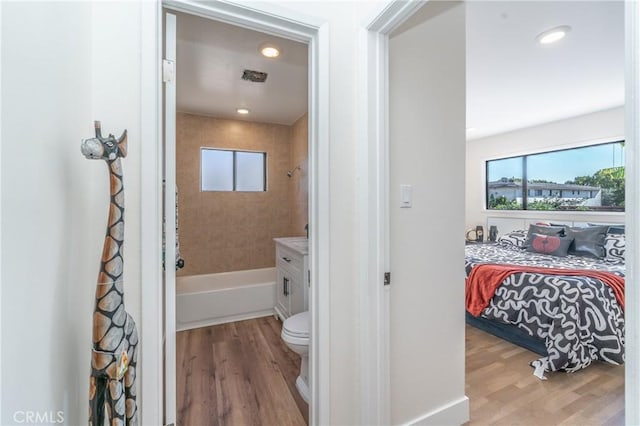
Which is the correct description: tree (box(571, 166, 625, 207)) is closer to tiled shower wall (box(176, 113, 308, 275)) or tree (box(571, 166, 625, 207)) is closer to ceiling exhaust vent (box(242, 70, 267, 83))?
tiled shower wall (box(176, 113, 308, 275))

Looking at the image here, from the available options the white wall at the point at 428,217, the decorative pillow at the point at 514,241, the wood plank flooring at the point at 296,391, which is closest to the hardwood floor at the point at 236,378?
the wood plank flooring at the point at 296,391

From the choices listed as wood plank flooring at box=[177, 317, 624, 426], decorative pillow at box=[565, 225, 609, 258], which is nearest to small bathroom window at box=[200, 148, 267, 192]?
wood plank flooring at box=[177, 317, 624, 426]

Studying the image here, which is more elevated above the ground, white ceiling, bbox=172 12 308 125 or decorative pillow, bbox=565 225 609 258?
white ceiling, bbox=172 12 308 125

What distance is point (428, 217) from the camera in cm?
154

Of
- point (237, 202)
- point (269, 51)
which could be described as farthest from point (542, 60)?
point (237, 202)

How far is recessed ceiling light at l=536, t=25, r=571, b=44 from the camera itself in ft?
6.92

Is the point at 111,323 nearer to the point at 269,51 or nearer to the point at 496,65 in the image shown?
the point at 269,51

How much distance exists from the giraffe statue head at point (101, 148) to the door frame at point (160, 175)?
0.64ft

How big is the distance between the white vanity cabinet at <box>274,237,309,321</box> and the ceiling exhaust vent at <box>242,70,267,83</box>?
1582mm

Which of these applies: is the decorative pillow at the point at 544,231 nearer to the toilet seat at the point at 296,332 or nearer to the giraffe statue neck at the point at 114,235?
the toilet seat at the point at 296,332

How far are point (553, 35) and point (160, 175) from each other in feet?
9.38

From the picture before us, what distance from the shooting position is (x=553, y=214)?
13.9 ft

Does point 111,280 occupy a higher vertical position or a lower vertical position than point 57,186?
lower

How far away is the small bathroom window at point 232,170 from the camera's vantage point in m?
3.81
